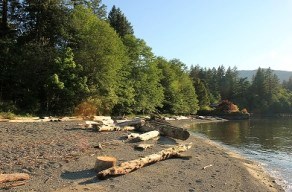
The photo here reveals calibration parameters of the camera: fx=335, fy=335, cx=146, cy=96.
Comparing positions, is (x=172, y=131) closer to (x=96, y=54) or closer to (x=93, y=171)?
(x=93, y=171)

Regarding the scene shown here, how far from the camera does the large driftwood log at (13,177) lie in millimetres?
10328

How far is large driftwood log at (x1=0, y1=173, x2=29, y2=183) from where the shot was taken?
33.9 ft

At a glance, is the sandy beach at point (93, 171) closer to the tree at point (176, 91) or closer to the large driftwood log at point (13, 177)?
the large driftwood log at point (13, 177)

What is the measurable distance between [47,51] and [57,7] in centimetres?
578

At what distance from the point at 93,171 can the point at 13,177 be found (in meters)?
3.14

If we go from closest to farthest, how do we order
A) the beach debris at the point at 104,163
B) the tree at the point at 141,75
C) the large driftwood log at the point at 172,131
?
the beach debris at the point at 104,163 → the large driftwood log at the point at 172,131 → the tree at the point at 141,75

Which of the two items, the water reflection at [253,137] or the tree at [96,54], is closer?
the water reflection at [253,137]

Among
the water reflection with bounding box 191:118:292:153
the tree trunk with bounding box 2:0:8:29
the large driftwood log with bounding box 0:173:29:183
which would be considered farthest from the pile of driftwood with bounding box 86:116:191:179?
the tree trunk with bounding box 2:0:8:29

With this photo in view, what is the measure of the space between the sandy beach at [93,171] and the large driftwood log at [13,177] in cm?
21

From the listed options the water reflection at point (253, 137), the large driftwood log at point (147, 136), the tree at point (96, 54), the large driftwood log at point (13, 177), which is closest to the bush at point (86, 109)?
the tree at point (96, 54)

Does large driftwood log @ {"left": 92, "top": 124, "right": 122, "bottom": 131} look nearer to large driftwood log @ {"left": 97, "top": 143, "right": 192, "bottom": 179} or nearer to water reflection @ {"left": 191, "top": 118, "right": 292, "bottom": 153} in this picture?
large driftwood log @ {"left": 97, "top": 143, "right": 192, "bottom": 179}

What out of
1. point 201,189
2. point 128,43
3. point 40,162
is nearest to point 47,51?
point 128,43

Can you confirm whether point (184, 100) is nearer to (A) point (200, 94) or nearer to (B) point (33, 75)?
(A) point (200, 94)

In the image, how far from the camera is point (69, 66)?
37.2m
